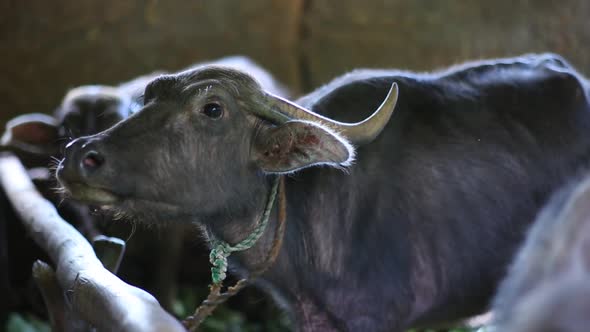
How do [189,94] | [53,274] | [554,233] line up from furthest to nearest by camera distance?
1. [53,274]
2. [189,94]
3. [554,233]

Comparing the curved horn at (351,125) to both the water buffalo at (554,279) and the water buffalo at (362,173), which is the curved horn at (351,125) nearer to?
the water buffalo at (362,173)

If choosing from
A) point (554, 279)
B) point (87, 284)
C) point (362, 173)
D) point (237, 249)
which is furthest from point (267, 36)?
point (554, 279)

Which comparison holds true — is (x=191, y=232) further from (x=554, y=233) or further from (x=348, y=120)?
(x=554, y=233)

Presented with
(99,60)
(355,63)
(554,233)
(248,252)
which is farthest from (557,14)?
(554,233)

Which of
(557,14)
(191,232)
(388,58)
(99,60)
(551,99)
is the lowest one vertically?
(551,99)

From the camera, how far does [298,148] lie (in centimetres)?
278

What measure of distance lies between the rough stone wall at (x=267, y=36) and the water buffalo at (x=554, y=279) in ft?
17.6

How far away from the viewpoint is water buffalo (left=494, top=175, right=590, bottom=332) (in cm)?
115

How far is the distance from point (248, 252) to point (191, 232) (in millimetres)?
2690

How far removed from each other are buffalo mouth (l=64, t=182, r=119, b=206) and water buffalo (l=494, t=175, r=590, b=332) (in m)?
1.51

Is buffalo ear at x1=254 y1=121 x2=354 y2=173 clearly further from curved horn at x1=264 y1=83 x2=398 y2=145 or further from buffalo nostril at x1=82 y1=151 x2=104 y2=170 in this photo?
buffalo nostril at x1=82 y1=151 x2=104 y2=170

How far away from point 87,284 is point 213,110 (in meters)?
0.72

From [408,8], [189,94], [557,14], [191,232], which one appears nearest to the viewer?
[189,94]

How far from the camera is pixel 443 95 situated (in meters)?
3.30
